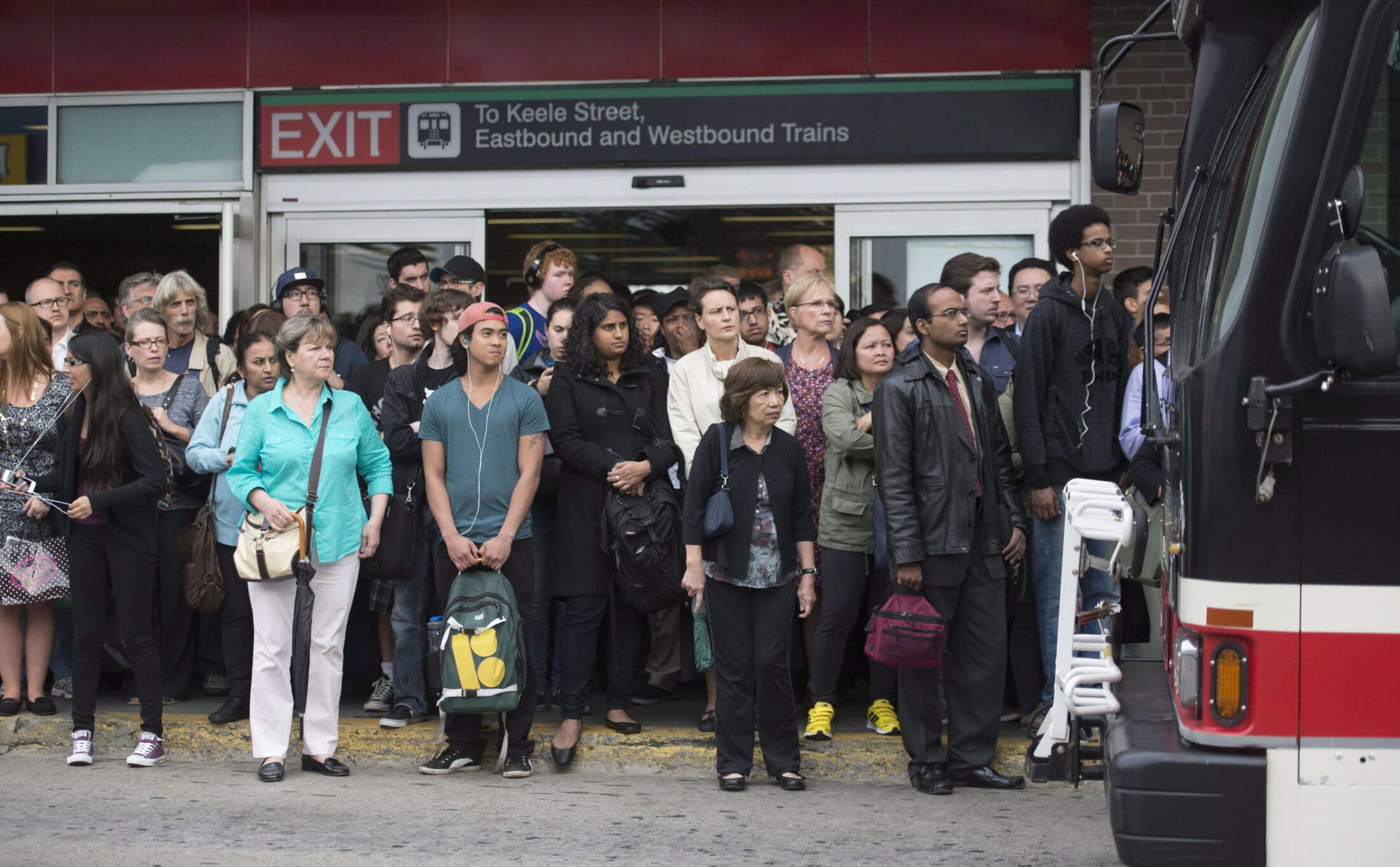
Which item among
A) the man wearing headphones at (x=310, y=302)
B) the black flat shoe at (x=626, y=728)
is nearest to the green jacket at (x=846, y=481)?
the black flat shoe at (x=626, y=728)

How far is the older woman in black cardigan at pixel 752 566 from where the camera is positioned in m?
6.72

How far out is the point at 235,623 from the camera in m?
8.00

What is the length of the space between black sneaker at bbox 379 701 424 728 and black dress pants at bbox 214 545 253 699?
2.64 ft

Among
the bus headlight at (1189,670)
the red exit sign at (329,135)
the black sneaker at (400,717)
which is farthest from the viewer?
the red exit sign at (329,135)

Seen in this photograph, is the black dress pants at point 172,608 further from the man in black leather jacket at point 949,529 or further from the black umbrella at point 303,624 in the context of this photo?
the man in black leather jacket at point 949,529

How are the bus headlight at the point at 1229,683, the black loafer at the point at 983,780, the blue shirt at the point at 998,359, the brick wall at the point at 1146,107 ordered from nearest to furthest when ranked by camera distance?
the bus headlight at the point at 1229,683 → the black loafer at the point at 983,780 → the blue shirt at the point at 998,359 → the brick wall at the point at 1146,107

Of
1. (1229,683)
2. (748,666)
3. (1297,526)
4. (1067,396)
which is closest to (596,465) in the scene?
(748,666)

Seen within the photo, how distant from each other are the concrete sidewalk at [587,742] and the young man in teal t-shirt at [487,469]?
15.0 inches

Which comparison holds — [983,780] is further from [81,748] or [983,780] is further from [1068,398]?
[81,748]

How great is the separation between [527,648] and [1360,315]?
4.40 metres

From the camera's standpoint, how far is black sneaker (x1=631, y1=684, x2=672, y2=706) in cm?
822

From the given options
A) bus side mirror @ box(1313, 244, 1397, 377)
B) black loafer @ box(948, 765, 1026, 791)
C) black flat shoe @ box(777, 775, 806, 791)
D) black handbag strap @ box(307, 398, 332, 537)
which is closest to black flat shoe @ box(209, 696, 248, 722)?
black handbag strap @ box(307, 398, 332, 537)

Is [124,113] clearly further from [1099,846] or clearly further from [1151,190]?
[1099,846]

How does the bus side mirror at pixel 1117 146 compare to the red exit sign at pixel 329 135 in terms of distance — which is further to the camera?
the red exit sign at pixel 329 135
